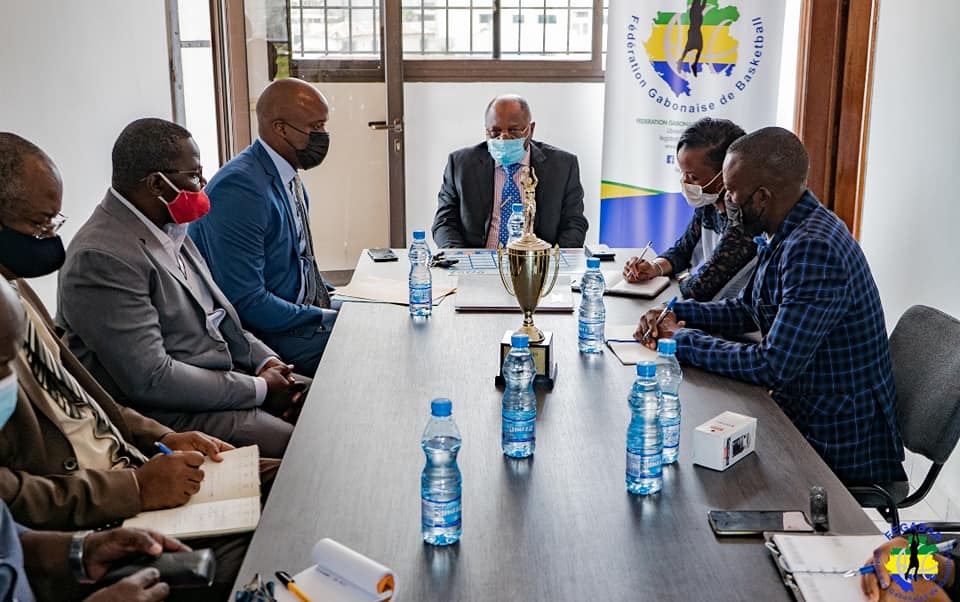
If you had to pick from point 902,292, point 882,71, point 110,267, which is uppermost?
point 882,71

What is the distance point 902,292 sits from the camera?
11.8ft

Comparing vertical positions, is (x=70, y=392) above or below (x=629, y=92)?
below

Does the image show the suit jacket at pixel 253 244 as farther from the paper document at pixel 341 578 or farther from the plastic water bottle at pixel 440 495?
the paper document at pixel 341 578

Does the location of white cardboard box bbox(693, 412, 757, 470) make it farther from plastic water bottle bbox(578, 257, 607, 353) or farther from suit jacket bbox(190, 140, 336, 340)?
suit jacket bbox(190, 140, 336, 340)

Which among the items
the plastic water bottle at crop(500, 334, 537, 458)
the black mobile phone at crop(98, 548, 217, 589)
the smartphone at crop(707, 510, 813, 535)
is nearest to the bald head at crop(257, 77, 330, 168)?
the plastic water bottle at crop(500, 334, 537, 458)

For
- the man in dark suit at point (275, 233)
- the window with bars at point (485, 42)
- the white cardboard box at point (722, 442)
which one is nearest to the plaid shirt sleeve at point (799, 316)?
the white cardboard box at point (722, 442)

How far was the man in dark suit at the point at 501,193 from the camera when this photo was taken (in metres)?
4.36

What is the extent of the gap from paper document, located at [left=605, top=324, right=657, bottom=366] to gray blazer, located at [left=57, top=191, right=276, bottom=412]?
3.35 feet

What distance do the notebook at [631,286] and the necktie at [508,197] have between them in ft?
3.09

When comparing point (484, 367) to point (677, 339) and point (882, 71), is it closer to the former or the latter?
point (677, 339)

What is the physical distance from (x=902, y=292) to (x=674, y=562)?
8.22 feet

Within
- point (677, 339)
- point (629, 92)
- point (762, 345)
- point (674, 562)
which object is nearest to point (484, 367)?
point (677, 339)

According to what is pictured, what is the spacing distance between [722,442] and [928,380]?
2.93 ft

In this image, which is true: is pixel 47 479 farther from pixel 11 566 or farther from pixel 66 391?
pixel 11 566
